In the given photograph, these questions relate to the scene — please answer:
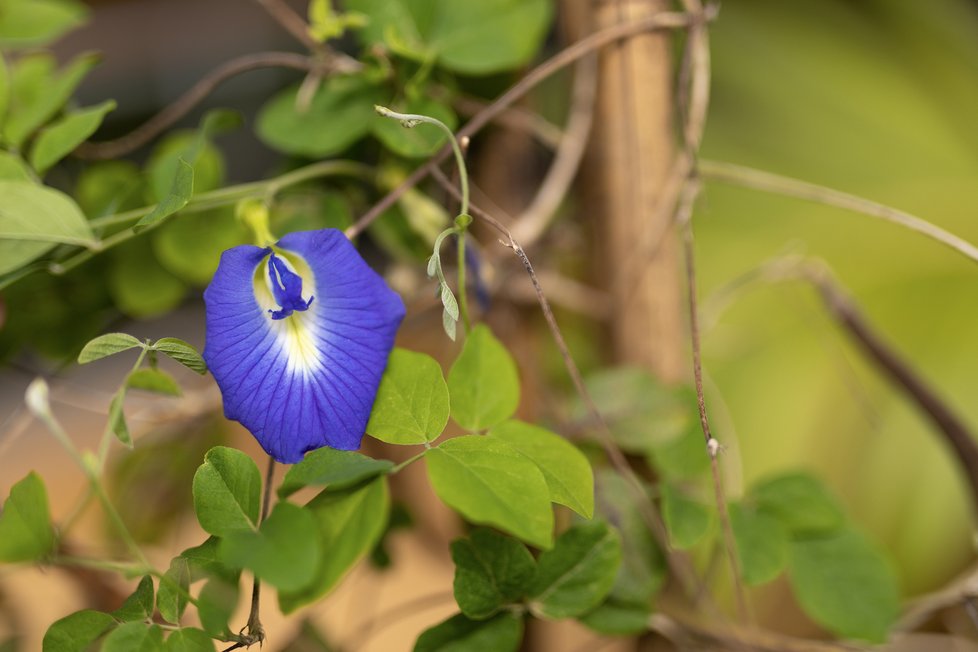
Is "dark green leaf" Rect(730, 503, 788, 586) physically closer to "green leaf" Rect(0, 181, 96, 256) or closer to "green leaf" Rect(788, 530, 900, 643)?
"green leaf" Rect(788, 530, 900, 643)

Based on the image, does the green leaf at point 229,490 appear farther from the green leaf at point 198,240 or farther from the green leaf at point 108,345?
the green leaf at point 198,240

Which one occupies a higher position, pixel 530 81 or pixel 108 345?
pixel 530 81

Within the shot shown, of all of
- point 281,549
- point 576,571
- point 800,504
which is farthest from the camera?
point 800,504

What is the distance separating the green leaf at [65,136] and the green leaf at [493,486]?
1.00 ft

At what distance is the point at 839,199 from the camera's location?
21.7 inches

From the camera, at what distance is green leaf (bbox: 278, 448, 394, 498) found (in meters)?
0.36

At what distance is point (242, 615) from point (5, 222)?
0.65 metres

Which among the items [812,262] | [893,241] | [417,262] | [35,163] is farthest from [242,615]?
[893,241]

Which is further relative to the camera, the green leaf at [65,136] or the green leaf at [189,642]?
the green leaf at [65,136]

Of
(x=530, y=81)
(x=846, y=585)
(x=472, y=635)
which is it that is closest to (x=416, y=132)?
(x=530, y=81)

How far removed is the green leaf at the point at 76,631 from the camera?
0.39 meters

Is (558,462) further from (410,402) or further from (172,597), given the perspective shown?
(172,597)

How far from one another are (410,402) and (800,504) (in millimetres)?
306

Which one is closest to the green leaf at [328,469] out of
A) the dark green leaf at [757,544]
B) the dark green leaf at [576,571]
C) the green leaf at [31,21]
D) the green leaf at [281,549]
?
the green leaf at [281,549]
